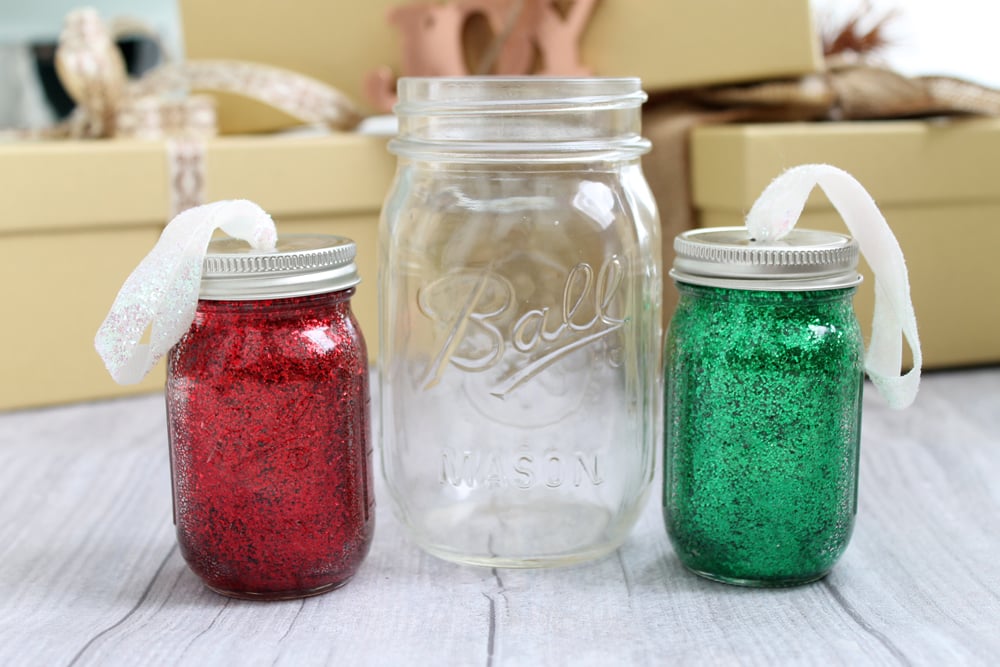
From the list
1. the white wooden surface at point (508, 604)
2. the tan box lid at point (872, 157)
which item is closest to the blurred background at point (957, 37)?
the tan box lid at point (872, 157)

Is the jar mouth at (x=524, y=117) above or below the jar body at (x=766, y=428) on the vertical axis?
above

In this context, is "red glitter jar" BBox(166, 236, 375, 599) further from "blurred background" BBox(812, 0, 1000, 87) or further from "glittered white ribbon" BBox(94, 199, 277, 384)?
"blurred background" BBox(812, 0, 1000, 87)

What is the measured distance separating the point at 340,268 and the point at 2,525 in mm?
375

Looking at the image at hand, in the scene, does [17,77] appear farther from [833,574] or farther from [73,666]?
[833,574]

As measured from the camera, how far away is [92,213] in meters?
1.13

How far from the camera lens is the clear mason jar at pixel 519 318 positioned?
26.9 inches

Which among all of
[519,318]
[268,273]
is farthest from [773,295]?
[268,273]

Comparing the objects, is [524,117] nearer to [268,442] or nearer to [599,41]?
[268,442]

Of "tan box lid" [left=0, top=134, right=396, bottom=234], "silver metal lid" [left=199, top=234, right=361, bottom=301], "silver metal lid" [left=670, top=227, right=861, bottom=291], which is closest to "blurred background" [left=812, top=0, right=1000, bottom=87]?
"tan box lid" [left=0, top=134, right=396, bottom=234]

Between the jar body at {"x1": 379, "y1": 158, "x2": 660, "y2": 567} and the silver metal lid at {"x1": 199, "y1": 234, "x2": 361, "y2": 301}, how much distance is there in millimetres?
104

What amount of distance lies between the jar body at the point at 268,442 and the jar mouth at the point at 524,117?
13 cm

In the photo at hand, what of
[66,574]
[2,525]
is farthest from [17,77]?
[66,574]

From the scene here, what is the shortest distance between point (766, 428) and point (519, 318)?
17 cm

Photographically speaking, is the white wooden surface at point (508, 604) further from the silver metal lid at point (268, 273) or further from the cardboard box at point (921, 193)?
the cardboard box at point (921, 193)
